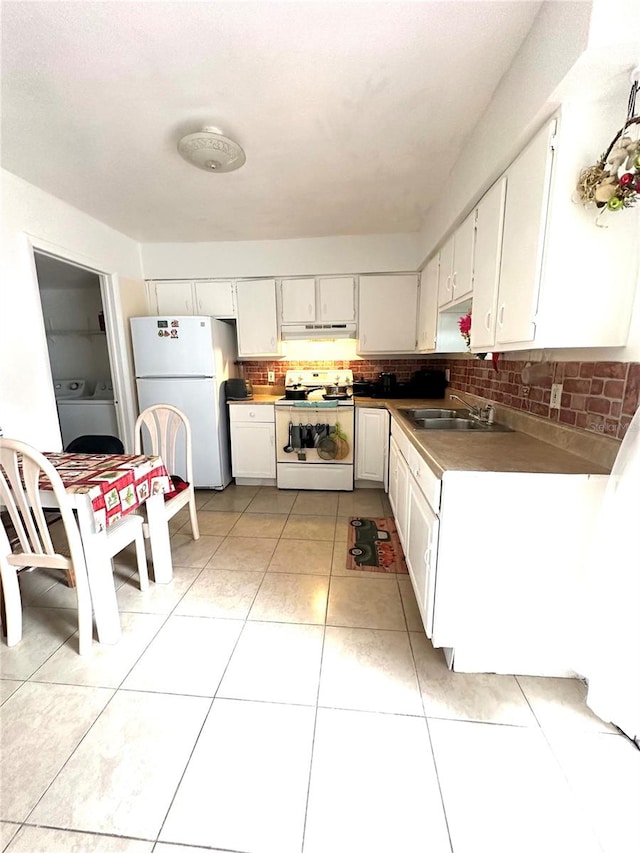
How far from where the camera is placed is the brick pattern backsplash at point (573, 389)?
125 centimetres

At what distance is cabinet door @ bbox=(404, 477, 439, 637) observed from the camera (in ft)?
4.65

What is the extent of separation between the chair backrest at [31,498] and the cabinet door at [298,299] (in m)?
2.50

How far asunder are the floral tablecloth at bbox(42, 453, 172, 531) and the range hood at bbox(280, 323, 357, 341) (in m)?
2.02

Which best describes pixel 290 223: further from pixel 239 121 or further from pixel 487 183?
pixel 487 183

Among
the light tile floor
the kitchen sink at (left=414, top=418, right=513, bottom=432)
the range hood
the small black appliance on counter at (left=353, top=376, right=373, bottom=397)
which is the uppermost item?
the range hood

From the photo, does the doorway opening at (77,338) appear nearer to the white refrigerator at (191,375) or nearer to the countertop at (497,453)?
the white refrigerator at (191,375)

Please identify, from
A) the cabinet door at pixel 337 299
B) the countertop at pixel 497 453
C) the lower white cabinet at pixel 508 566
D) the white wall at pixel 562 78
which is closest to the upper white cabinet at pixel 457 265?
the white wall at pixel 562 78

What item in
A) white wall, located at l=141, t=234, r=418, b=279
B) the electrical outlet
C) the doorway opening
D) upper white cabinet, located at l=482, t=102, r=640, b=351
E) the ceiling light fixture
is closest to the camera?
upper white cabinet, located at l=482, t=102, r=640, b=351

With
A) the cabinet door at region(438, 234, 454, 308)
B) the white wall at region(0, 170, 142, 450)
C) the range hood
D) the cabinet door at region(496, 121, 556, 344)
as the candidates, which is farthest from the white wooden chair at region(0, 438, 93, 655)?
the range hood

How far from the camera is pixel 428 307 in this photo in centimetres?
290

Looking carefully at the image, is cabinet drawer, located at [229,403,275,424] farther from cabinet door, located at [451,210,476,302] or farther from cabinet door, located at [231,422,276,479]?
cabinet door, located at [451,210,476,302]

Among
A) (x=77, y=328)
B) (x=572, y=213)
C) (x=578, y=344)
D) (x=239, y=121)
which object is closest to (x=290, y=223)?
(x=239, y=121)

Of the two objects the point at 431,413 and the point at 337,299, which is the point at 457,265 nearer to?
the point at 431,413

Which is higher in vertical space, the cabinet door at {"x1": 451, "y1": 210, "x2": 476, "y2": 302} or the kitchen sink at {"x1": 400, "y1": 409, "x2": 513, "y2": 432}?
the cabinet door at {"x1": 451, "y1": 210, "x2": 476, "y2": 302}
